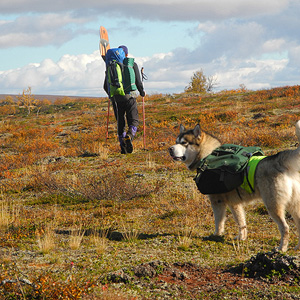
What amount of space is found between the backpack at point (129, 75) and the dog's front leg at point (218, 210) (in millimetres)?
6979

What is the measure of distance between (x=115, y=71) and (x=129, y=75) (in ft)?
1.78

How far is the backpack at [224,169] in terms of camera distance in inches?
213

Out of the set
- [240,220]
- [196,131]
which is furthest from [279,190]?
[196,131]

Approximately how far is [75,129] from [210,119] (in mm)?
9085

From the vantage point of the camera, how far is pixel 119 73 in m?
11.8

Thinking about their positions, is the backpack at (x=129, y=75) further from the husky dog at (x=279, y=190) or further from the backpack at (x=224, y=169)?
the husky dog at (x=279, y=190)

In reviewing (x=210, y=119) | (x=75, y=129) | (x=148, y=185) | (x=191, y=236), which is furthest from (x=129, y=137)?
(x=75, y=129)

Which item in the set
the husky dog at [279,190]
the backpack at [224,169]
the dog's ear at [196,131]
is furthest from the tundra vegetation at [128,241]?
the dog's ear at [196,131]

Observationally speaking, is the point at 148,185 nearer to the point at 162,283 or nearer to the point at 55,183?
the point at 55,183

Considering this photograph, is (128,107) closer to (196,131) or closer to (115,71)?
(115,71)

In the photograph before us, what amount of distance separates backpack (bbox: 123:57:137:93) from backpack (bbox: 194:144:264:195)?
266 inches

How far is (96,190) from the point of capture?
8852 millimetres

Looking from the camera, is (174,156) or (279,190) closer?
(279,190)

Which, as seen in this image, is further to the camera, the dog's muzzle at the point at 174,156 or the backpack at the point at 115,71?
the backpack at the point at 115,71
